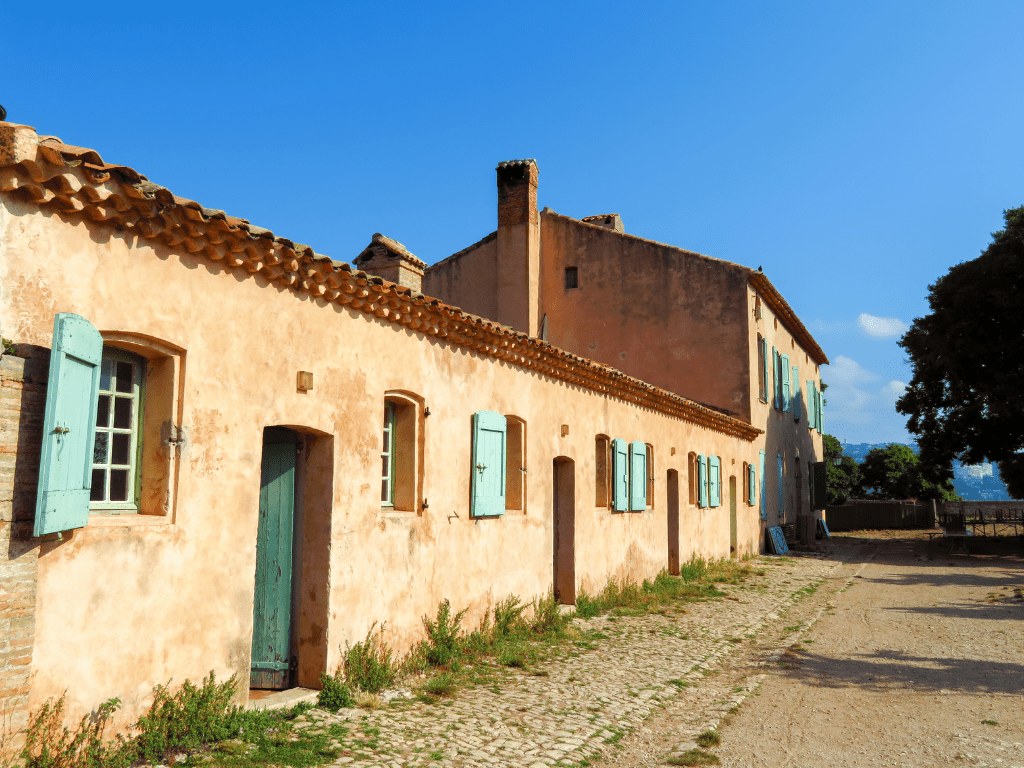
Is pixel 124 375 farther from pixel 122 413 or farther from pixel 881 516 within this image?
pixel 881 516

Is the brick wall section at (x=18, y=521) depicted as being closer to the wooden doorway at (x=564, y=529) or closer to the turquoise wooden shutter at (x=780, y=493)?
the wooden doorway at (x=564, y=529)

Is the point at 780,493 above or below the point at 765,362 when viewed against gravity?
below

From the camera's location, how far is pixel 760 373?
Result: 2119 cm

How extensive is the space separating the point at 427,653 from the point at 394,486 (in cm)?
170

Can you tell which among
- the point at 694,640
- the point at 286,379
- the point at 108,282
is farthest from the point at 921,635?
the point at 108,282

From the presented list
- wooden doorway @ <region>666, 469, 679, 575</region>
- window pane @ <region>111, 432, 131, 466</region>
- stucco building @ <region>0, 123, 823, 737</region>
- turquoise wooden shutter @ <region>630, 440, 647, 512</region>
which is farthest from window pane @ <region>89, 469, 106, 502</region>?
wooden doorway @ <region>666, 469, 679, 575</region>

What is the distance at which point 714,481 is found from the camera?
17.8 metres

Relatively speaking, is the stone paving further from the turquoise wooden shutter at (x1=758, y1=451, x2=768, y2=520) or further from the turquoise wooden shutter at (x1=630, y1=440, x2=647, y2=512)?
the turquoise wooden shutter at (x1=758, y1=451, x2=768, y2=520)

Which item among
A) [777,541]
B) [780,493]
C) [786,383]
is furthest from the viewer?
[786,383]

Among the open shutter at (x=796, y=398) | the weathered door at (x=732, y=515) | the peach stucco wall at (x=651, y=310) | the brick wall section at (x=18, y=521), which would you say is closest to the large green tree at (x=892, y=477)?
the open shutter at (x=796, y=398)

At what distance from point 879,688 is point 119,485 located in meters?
7.05

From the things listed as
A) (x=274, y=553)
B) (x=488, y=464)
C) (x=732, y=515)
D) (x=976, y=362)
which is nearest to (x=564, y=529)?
(x=488, y=464)

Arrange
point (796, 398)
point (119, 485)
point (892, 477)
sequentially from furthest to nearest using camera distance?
1. point (892, 477)
2. point (796, 398)
3. point (119, 485)

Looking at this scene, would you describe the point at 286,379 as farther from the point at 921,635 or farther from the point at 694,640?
the point at 921,635
